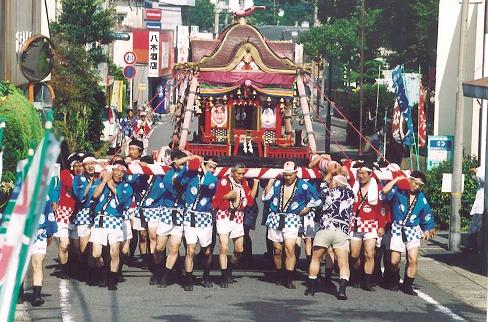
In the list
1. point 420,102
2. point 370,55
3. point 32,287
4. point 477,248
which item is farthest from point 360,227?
point 370,55

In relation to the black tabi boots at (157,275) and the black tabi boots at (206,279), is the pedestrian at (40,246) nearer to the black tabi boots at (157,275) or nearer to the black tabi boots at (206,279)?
the black tabi boots at (157,275)

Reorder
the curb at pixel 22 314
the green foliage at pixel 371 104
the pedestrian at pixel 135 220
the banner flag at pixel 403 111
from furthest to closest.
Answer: the green foliage at pixel 371 104
the banner flag at pixel 403 111
the pedestrian at pixel 135 220
the curb at pixel 22 314

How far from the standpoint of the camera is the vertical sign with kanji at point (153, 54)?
76.6 meters

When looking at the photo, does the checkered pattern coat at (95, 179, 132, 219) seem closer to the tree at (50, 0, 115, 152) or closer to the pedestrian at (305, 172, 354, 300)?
the pedestrian at (305, 172, 354, 300)

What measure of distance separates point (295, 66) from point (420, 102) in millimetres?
3644

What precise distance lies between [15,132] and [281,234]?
4.22 meters

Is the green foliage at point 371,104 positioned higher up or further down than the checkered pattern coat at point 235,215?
higher up

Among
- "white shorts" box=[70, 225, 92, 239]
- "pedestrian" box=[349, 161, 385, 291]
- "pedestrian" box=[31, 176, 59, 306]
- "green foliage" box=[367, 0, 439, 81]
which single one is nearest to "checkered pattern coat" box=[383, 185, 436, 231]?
"pedestrian" box=[349, 161, 385, 291]

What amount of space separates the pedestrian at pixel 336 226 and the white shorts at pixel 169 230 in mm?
1729

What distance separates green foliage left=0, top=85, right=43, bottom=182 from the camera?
14062mm

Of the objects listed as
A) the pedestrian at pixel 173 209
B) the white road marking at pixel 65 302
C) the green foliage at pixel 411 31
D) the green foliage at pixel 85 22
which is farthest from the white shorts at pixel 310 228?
the green foliage at pixel 411 31

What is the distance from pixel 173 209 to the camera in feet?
54.6

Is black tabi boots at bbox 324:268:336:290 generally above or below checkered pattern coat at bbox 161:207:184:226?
below

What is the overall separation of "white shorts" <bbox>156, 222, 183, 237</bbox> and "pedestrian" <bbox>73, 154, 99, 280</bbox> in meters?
0.87
